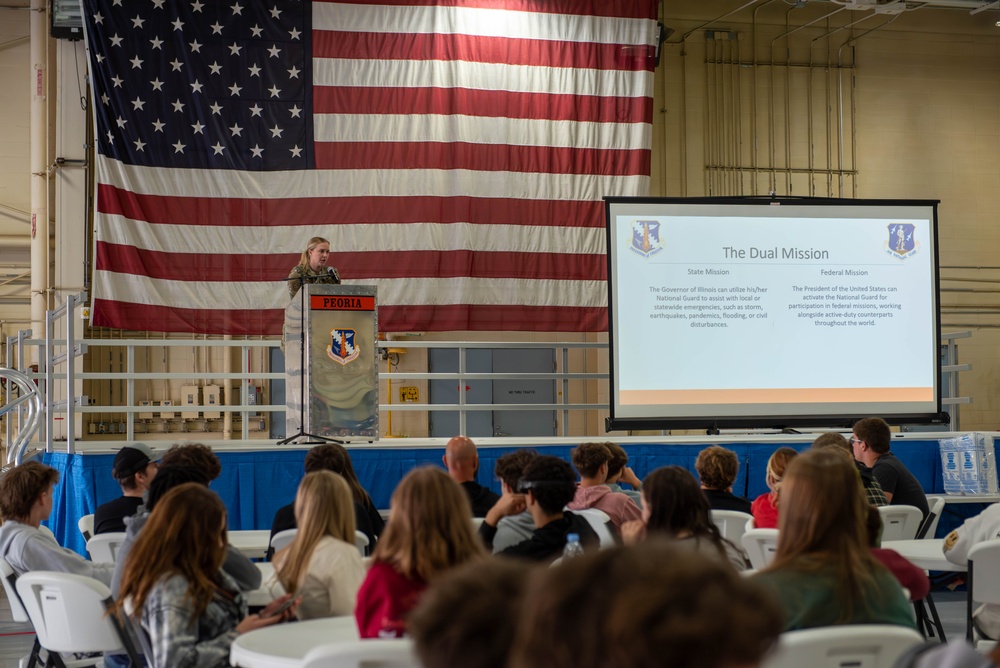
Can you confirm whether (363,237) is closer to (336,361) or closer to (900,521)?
(336,361)

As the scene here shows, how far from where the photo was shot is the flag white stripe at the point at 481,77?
9055mm

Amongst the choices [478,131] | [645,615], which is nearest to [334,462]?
[645,615]

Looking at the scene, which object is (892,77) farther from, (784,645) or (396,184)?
(784,645)

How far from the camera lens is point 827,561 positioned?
2287 millimetres

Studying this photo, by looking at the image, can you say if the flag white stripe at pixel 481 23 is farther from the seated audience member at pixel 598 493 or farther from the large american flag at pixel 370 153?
the seated audience member at pixel 598 493

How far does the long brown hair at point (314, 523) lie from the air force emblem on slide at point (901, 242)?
5.99 metres

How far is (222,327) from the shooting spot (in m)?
8.66

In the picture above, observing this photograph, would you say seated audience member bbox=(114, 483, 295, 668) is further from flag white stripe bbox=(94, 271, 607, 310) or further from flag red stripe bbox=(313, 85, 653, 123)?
flag red stripe bbox=(313, 85, 653, 123)

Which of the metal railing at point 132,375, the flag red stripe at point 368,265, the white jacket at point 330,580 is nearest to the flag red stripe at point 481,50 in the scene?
the flag red stripe at point 368,265

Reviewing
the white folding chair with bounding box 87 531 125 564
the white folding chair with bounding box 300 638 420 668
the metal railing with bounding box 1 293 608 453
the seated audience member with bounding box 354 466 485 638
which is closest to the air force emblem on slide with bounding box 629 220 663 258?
the metal railing with bounding box 1 293 608 453

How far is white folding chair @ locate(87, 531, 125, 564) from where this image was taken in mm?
4020

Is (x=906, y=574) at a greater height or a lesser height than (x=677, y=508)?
lesser

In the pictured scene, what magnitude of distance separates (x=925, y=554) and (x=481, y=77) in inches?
257

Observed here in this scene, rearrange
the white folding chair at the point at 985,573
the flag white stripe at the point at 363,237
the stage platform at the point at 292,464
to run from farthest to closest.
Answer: the flag white stripe at the point at 363,237, the stage platform at the point at 292,464, the white folding chair at the point at 985,573
